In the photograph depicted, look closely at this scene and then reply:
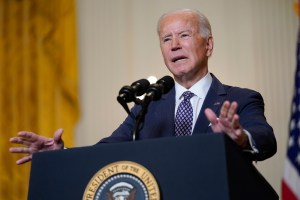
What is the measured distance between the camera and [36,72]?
4730 millimetres

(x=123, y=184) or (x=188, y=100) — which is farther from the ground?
(x=188, y=100)

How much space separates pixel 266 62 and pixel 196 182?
3.41m

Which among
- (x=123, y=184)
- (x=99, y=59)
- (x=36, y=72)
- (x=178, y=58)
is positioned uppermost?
(x=99, y=59)

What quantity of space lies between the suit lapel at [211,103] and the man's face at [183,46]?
0.41 ft

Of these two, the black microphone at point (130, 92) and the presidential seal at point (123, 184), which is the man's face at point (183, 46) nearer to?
the black microphone at point (130, 92)

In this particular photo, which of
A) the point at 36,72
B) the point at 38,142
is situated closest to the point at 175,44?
the point at 38,142

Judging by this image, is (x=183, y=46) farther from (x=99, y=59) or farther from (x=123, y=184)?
(x=99, y=59)

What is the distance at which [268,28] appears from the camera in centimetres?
477

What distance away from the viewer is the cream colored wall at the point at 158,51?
15.3 feet

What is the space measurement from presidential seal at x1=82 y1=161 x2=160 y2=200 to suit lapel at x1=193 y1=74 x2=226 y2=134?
27.6 inches

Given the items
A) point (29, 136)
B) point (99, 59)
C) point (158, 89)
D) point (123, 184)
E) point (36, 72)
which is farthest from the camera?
point (99, 59)

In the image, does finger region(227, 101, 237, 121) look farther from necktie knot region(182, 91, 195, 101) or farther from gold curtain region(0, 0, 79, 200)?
gold curtain region(0, 0, 79, 200)

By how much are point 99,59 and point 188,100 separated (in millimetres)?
2584

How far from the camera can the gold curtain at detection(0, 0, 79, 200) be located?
4.62 metres
